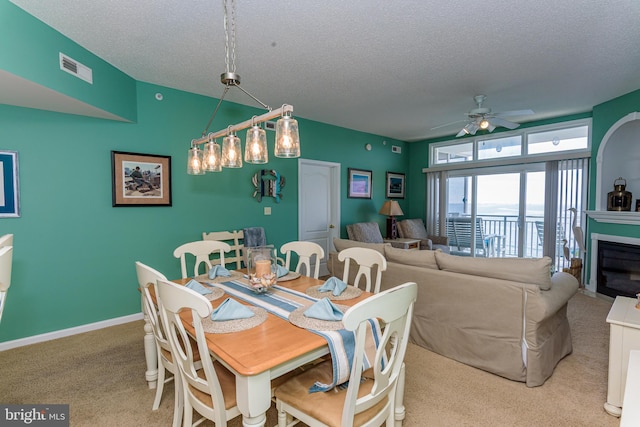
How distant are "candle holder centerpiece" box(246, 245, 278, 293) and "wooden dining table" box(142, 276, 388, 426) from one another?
0.44 meters

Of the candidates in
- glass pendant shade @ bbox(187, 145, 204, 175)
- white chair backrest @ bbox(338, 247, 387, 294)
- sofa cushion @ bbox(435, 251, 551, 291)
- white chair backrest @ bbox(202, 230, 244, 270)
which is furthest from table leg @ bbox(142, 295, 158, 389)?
sofa cushion @ bbox(435, 251, 551, 291)

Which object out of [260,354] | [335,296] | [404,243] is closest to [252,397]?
[260,354]

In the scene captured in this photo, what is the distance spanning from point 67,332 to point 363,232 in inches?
158

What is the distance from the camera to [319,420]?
1.29 metres

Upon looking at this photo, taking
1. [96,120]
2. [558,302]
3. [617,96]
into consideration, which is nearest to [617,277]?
[617,96]

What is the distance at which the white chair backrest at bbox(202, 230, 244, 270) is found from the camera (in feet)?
12.6

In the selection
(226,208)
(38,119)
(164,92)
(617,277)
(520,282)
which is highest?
(164,92)

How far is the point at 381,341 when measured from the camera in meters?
1.24

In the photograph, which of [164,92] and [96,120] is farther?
[164,92]

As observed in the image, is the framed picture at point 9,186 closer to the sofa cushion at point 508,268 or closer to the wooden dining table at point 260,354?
the wooden dining table at point 260,354

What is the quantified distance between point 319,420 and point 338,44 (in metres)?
2.63

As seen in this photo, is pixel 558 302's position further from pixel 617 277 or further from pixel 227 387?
pixel 617 277

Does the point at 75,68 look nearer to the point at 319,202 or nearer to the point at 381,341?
the point at 381,341

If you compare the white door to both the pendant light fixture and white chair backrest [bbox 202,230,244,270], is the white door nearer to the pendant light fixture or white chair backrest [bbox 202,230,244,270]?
white chair backrest [bbox 202,230,244,270]
